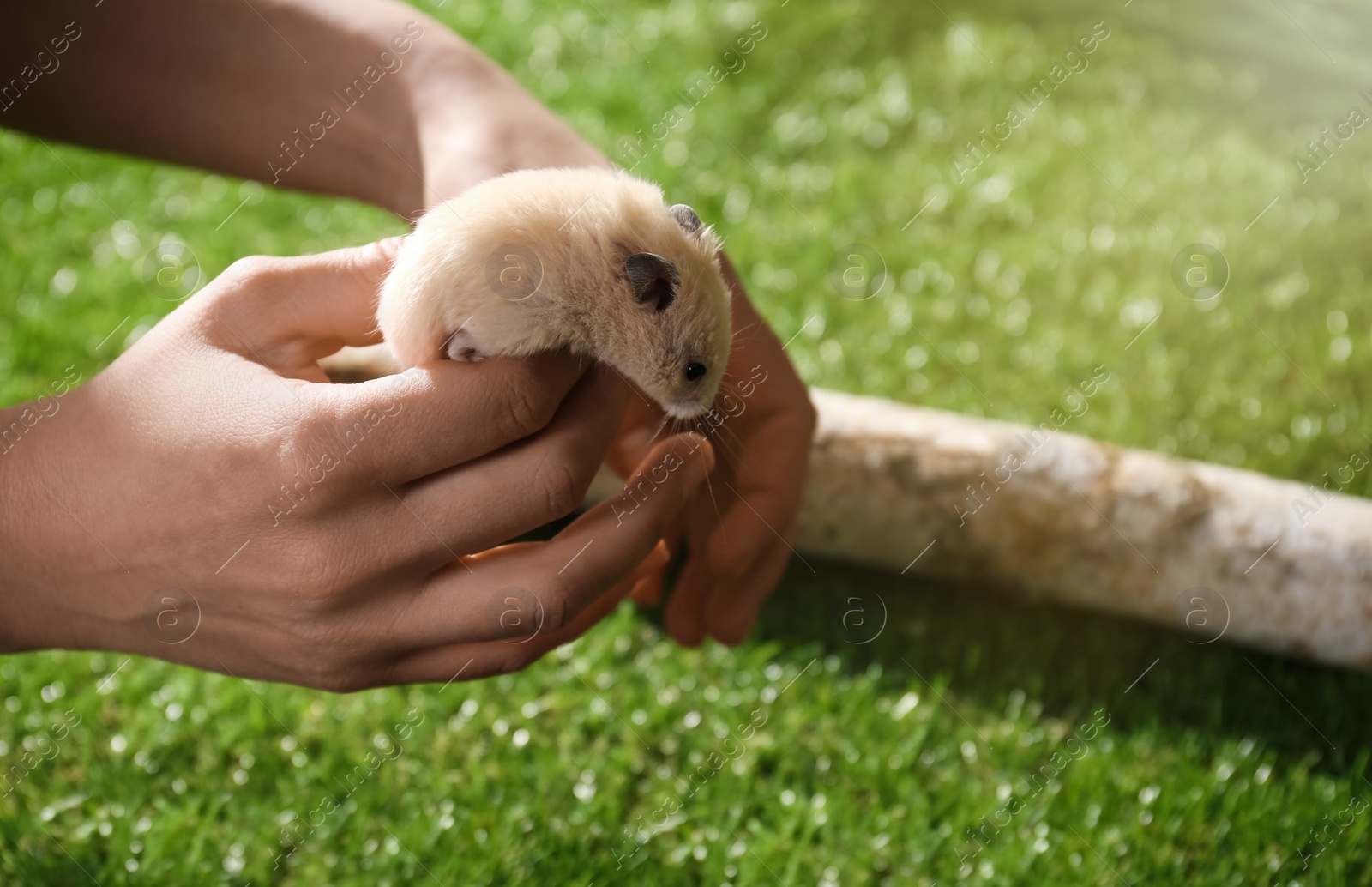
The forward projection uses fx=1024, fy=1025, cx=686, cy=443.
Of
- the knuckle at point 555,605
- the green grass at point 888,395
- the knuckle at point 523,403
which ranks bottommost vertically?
the green grass at point 888,395

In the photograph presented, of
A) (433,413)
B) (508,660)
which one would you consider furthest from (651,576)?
(433,413)

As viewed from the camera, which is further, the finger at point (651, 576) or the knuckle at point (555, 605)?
the finger at point (651, 576)

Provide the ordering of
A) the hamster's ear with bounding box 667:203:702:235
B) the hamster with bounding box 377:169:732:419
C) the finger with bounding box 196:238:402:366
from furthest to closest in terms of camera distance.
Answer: the hamster's ear with bounding box 667:203:702:235 → the finger with bounding box 196:238:402:366 → the hamster with bounding box 377:169:732:419

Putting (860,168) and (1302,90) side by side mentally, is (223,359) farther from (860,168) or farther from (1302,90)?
(1302,90)

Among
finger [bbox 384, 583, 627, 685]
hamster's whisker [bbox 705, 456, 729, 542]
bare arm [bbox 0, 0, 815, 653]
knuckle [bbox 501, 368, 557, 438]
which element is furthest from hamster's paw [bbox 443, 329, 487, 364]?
hamster's whisker [bbox 705, 456, 729, 542]

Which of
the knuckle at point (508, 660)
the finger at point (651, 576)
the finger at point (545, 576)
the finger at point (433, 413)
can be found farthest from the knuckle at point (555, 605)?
the finger at point (651, 576)

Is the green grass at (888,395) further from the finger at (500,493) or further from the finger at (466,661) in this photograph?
the finger at (500,493)

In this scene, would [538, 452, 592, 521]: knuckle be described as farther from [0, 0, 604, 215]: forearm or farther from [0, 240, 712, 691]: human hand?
[0, 0, 604, 215]: forearm
